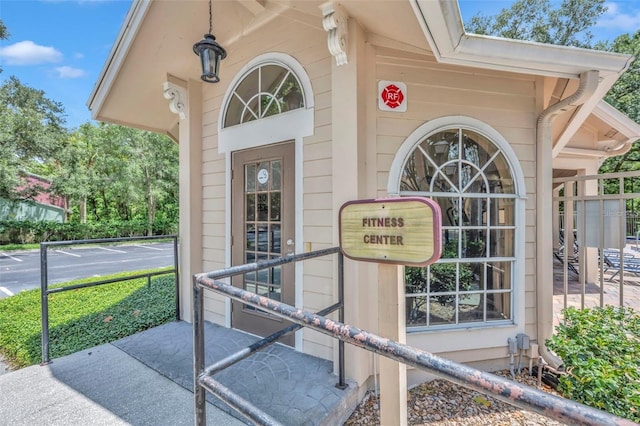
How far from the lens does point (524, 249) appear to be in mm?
2896

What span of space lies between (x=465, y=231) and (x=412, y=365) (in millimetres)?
2431

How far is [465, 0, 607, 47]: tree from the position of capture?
41.3 feet

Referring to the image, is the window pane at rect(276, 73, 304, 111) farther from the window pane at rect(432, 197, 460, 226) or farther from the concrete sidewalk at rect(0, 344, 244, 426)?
the concrete sidewalk at rect(0, 344, 244, 426)

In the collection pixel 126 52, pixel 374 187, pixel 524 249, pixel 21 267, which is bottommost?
pixel 21 267

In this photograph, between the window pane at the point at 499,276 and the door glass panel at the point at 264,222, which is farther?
the door glass panel at the point at 264,222

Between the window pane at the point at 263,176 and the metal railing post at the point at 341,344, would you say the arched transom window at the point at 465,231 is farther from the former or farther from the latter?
the window pane at the point at 263,176

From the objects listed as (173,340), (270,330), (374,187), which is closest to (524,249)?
(374,187)

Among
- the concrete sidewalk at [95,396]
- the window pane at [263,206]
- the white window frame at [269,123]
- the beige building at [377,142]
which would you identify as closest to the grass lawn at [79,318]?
the concrete sidewalk at [95,396]

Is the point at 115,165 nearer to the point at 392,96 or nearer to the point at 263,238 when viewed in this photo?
the point at 263,238

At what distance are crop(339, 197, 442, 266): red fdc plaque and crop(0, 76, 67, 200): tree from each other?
19.8m

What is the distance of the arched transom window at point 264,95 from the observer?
2950 mm

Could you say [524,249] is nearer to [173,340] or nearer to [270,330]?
[270,330]

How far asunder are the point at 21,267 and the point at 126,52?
10105mm

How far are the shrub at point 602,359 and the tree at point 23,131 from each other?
20798 millimetres
